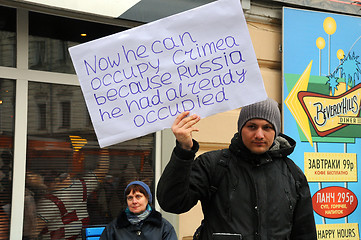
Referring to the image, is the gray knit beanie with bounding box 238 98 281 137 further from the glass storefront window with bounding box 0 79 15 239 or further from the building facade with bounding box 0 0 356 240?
the glass storefront window with bounding box 0 79 15 239

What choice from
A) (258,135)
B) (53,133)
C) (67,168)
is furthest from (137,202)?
(258,135)

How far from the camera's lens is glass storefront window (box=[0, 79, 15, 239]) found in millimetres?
4930

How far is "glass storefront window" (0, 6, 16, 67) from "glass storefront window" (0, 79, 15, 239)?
0.20 m

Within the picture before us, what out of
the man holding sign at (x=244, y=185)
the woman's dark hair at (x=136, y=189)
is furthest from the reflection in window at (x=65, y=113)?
the man holding sign at (x=244, y=185)

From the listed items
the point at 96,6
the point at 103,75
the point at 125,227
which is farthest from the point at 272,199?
the point at 96,6

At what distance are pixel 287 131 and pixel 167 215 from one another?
5.67 feet

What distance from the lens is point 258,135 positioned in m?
2.43

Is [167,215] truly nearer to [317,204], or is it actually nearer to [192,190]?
[317,204]

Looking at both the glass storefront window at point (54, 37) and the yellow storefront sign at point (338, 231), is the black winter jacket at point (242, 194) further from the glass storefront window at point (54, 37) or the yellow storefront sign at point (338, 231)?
the yellow storefront sign at point (338, 231)

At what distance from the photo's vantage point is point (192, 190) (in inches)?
94.4

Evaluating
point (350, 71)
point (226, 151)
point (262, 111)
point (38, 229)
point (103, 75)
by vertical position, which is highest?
point (350, 71)

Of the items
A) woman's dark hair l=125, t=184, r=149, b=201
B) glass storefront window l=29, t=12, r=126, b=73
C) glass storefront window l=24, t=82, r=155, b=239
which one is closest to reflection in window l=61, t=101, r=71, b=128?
glass storefront window l=24, t=82, r=155, b=239

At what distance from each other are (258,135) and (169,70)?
1.79ft

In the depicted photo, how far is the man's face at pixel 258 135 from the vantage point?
2.44 meters
